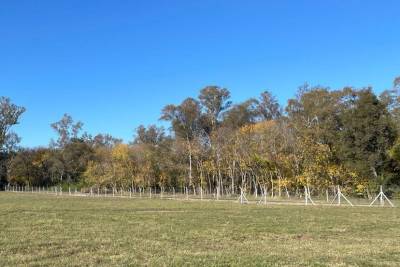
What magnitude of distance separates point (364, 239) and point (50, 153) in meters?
100

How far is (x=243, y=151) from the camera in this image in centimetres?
6312

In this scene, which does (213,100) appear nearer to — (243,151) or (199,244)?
(243,151)

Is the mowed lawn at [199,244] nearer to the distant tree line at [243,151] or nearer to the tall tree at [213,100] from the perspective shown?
the distant tree line at [243,151]

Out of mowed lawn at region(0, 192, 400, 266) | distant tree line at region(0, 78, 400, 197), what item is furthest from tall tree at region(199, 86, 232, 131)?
mowed lawn at region(0, 192, 400, 266)

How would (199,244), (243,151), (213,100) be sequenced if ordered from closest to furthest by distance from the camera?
(199,244) < (243,151) < (213,100)

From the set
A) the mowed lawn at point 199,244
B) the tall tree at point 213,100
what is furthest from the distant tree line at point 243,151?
the mowed lawn at point 199,244

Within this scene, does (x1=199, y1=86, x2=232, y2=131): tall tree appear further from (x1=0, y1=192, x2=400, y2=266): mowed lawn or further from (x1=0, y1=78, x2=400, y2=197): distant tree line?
(x1=0, y1=192, x2=400, y2=266): mowed lawn

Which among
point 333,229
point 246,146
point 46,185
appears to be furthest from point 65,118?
point 333,229

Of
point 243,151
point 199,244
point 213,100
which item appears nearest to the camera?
point 199,244

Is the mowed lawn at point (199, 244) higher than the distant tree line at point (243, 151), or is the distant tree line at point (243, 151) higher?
the distant tree line at point (243, 151)

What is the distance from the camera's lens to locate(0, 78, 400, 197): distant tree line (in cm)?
4822

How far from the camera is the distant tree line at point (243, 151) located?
4822cm

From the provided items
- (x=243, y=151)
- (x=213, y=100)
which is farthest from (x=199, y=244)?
(x=213, y=100)

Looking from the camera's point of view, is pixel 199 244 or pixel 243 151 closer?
pixel 199 244
